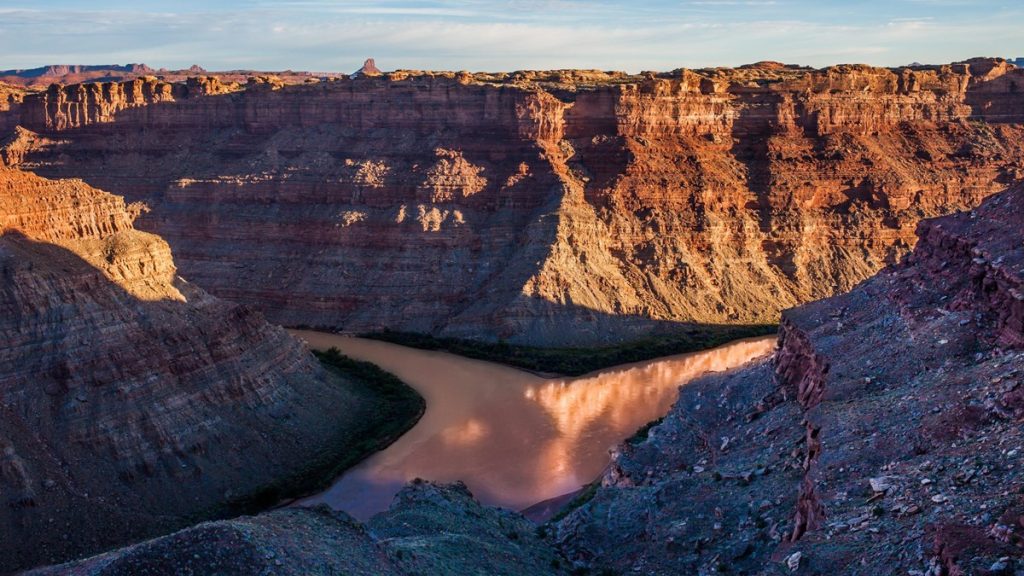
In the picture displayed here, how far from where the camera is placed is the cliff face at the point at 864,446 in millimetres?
17047

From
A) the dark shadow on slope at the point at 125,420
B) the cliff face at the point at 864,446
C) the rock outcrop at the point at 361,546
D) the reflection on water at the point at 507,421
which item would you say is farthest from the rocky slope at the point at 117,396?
the cliff face at the point at 864,446

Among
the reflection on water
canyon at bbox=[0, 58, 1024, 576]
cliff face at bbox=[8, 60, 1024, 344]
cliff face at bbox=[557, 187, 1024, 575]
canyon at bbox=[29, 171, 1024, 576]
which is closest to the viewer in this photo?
cliff face at bbox=[557, 187, 1024, 575]

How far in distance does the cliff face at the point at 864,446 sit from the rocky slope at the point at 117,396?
516 inches

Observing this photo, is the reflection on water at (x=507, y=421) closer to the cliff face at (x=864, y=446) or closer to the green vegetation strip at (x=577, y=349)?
the green vegetation strip at (x=577, y=349)

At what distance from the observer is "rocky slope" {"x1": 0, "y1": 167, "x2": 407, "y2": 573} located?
3003cm

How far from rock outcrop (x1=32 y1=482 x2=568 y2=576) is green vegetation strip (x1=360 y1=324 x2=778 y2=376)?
25.0 meters

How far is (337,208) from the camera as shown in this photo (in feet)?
226

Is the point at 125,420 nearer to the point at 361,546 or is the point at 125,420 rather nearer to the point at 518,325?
the point at 361,546

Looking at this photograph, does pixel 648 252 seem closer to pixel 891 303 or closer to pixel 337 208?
pixel 337 208

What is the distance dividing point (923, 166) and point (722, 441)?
175ft

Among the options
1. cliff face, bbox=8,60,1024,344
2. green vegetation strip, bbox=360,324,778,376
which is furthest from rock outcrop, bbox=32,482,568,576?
cliff face, bbox=8,60,1024,344

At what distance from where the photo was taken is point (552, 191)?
65688 millimetres

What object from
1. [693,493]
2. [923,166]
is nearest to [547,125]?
[923,166]

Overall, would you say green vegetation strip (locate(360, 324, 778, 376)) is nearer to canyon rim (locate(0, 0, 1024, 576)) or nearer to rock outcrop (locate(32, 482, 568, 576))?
canyon rim (locate(0, 0, 1024, 576))
